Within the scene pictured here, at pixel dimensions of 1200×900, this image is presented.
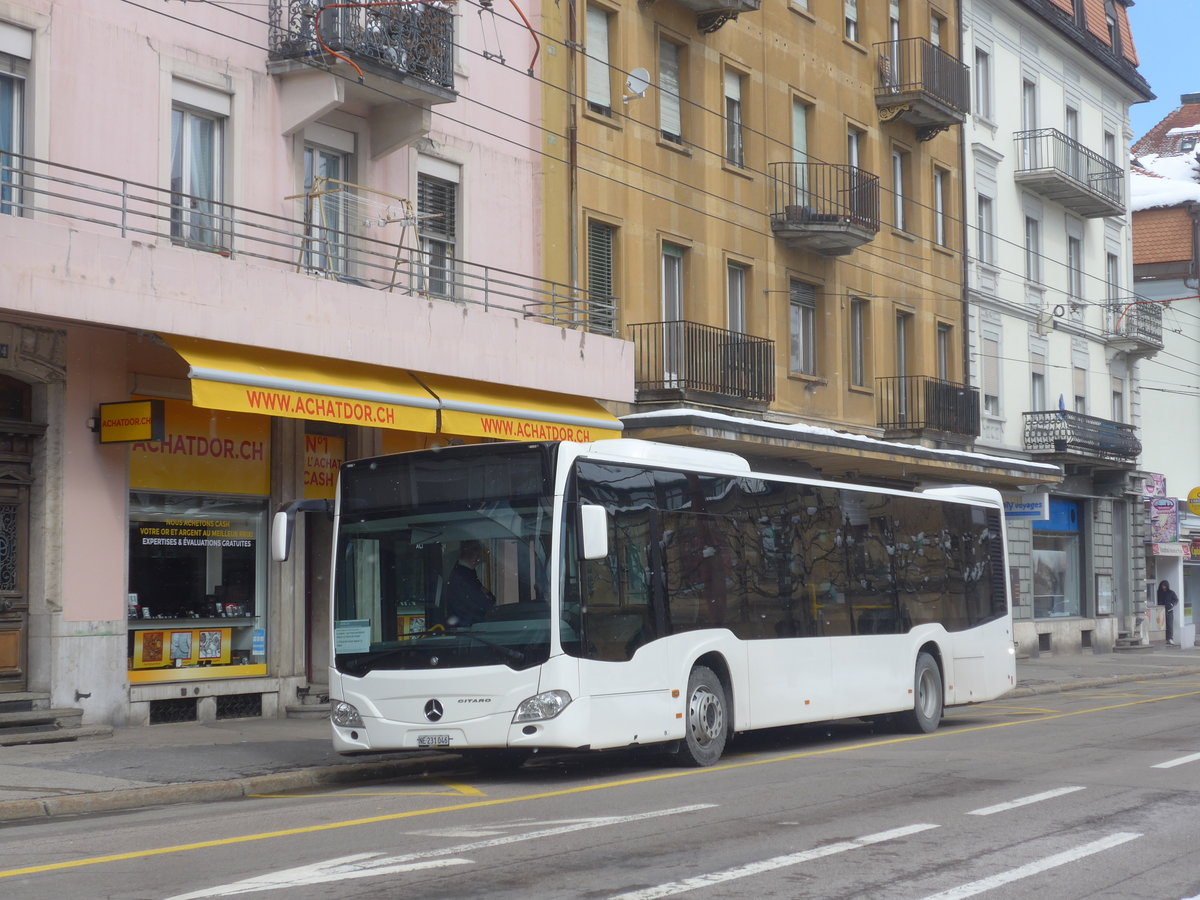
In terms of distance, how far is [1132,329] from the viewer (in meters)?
45.9

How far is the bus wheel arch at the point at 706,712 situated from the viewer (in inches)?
561

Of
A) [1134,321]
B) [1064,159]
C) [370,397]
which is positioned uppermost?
[1064,159]

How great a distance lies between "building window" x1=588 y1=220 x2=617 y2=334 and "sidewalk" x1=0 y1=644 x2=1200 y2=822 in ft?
28.7

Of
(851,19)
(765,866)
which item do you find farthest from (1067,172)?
(765,866)

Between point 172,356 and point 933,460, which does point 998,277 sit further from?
point 172,356

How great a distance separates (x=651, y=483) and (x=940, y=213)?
82.5 feet

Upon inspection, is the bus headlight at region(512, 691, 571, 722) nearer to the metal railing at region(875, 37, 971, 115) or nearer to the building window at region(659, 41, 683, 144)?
the building window at region(659, 41, 683, 144)

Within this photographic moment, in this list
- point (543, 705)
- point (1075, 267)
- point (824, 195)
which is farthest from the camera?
point (1075, 267)

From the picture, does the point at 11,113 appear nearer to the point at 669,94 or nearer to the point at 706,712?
the point at 706,712

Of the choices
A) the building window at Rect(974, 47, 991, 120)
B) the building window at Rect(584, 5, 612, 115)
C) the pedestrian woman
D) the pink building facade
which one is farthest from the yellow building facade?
the pedestrian woman

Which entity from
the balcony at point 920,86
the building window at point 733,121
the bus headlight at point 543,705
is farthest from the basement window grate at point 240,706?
the balcony at point 920,86

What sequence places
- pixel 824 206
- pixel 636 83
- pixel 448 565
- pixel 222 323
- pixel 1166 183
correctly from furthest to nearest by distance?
pixel 1166 183
pixel 824 206
pixel 636 83
pixel 222 323
pixel 448 565

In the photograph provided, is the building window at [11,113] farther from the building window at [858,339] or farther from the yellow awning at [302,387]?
the building window at [858,339]

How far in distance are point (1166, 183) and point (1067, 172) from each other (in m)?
15.6
